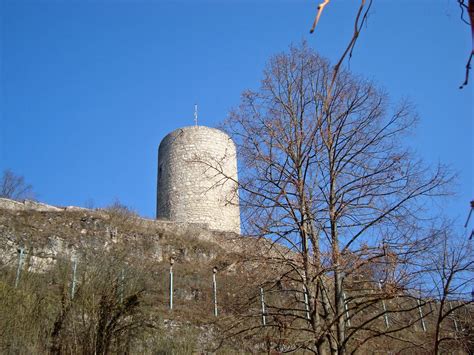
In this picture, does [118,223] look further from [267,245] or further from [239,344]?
[267,245]

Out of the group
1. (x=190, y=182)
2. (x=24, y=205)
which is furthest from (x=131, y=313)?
(x=190, y=182)

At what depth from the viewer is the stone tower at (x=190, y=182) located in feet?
69.2

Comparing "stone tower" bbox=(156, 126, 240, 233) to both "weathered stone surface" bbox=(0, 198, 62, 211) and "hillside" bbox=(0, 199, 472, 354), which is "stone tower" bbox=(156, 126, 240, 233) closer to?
"weathered stone surface" bbox=(0, 198, 62, 211)

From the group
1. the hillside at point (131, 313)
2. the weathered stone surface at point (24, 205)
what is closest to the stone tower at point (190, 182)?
the weathered stone surface at point (24, 205)

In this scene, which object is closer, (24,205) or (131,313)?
(131,313)

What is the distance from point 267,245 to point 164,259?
11471 millimetres

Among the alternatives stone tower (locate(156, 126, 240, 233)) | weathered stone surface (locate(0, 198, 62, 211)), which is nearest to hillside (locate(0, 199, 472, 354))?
weathered stone surface (locate(0, 198, 62, 211))

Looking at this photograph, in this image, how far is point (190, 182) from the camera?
21641mm

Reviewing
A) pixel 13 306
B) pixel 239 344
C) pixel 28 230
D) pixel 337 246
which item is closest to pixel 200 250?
pixel 28 230

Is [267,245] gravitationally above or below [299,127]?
below

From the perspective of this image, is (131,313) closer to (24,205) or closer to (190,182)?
(24,205)

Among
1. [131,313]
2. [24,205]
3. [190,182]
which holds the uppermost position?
[190,182]

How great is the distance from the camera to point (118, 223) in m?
17.9

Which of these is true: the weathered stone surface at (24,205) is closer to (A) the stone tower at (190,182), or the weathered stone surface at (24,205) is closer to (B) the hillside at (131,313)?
(A) the stone tower at (190,182)
